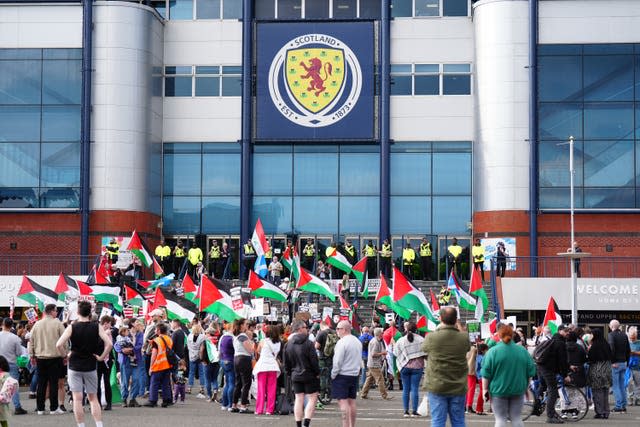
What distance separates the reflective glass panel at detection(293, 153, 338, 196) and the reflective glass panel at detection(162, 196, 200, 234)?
14.4 feet

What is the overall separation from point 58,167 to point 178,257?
20.3ft

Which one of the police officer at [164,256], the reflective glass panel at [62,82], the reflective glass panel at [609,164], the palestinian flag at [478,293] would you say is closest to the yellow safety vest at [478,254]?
the reflective glass panel at [609,164]

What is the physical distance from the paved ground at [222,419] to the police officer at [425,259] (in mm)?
23935

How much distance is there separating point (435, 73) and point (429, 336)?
37.2m

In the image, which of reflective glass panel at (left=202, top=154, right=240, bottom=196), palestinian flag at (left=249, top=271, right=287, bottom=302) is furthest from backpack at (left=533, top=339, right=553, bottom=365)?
reflective glass panel at (left=202, top=154, right=240, bottom=196)

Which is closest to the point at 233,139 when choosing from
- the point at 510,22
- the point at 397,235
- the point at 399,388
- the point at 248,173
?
the point at 248,173

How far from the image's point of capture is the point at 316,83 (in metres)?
50.4

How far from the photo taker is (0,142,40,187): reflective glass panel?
4828cm

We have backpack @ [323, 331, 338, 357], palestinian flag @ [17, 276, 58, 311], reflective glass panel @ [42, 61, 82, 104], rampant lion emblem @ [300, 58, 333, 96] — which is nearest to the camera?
backpack @ [323, 331, 338, 357]

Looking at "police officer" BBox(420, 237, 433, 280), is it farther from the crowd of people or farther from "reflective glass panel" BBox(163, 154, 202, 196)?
the crowd of people

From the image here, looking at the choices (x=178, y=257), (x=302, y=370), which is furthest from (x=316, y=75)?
(x=302, y=370)

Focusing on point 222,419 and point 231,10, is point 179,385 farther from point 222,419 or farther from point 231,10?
point 231,10

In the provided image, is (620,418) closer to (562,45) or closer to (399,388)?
(399,388)

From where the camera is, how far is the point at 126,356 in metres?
23.2
